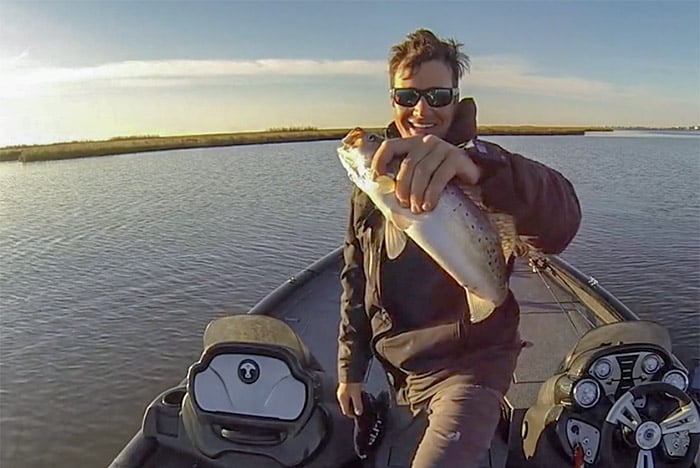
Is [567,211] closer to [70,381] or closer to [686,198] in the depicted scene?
[70,381]

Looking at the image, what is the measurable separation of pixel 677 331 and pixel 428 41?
9.00 meters

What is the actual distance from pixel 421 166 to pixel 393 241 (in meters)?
0.59

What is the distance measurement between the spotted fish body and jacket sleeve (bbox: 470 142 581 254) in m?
0.06

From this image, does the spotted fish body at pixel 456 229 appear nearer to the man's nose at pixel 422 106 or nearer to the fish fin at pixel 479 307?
the fish fin at pixel 479 307

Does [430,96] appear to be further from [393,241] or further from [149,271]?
[149,271]

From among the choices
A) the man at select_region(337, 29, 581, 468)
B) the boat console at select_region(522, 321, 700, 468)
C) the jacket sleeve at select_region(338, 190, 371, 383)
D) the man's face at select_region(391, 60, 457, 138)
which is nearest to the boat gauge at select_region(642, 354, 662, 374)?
the boat console at select_region(522, 321, 700, 468)

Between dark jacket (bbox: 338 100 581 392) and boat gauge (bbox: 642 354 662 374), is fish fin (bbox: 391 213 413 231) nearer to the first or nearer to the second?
dark jacket (bbox: 338 100 581 392)

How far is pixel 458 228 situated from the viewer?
218cm

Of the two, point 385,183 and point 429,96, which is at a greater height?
point 429,96

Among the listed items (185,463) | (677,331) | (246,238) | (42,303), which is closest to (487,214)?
(185,463)

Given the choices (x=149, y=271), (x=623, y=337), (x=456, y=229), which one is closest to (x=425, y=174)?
(x=456, y=229)

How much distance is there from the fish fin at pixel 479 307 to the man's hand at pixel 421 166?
0.45m

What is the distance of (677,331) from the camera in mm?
9844

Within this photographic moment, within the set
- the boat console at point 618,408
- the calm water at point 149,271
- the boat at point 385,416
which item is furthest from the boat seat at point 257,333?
the calm water at point 149,271
